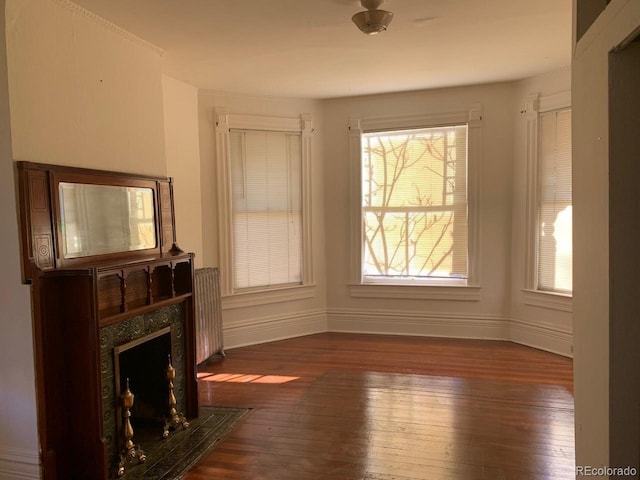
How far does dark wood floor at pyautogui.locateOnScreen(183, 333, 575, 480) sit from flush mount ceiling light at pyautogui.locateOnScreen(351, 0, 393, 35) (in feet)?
8.56

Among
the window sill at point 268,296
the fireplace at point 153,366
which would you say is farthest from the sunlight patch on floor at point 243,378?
the window sill at point 268,296

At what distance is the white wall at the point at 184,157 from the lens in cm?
442

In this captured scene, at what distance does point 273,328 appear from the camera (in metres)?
5.41

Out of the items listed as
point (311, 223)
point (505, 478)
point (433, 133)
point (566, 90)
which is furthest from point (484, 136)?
point (505, 478)

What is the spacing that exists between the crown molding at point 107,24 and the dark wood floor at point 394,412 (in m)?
2.73

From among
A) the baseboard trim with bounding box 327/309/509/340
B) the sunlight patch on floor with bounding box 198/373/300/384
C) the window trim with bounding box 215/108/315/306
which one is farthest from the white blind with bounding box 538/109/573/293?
the sunlight patch on floor with bounding box 198/373/300/384

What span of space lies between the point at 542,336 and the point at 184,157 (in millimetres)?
4054

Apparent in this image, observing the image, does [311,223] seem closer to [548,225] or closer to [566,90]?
[548,225]

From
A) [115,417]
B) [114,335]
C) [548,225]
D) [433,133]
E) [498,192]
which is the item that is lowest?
[115,417]

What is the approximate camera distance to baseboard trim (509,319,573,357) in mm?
4629

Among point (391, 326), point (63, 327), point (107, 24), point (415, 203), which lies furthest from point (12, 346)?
point (415, 203)

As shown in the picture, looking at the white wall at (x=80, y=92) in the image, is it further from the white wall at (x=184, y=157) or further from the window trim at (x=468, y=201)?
the window trim at (x=468, y=201)

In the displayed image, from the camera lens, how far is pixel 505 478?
2521 millimetres

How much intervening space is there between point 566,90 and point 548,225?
1.31m
